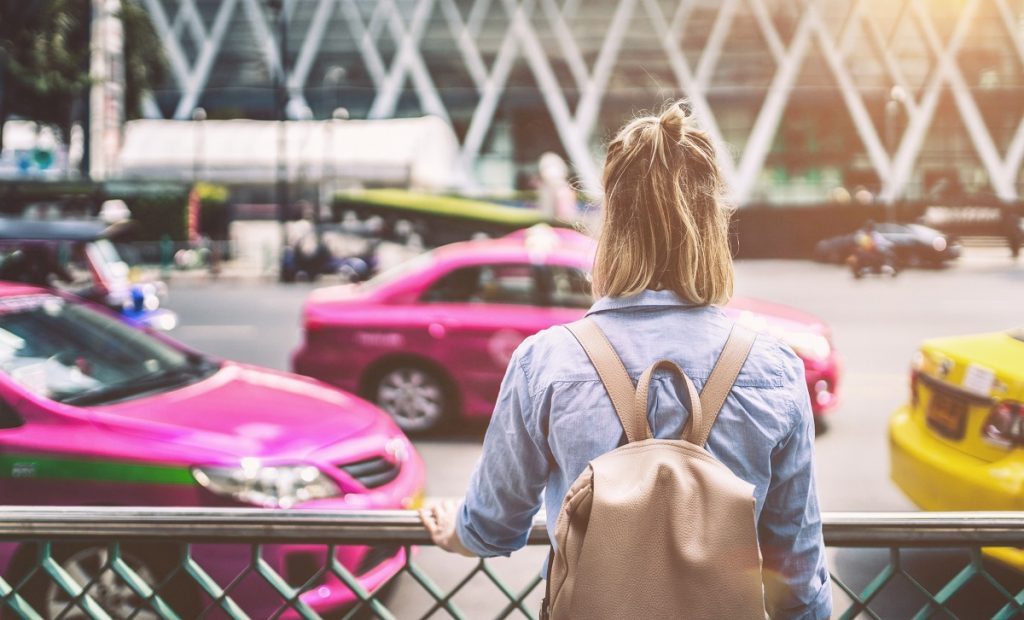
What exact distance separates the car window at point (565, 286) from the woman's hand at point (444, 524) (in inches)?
220

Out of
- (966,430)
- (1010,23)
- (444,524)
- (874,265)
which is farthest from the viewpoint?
(1010,23)

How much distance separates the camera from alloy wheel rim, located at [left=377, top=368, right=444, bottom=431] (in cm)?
764

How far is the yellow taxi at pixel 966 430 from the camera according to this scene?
390cm

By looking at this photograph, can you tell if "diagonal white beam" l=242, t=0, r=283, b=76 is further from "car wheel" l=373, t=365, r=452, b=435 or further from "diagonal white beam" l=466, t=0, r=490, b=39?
"car wheel" l=373, t=365, r=452, b=435

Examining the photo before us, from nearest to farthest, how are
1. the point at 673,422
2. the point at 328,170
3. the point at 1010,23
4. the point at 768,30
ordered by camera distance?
the point at 673,422
the point at 328,170
the point at 1010,23
the point at 768,30

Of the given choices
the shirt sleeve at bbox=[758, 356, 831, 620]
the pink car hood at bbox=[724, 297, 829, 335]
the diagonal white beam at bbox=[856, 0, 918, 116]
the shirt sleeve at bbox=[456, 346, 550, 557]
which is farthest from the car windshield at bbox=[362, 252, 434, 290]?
the diagonal white beam at bbox=[856, 0, 918, 116]

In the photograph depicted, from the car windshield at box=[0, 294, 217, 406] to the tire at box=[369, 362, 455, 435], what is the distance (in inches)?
101

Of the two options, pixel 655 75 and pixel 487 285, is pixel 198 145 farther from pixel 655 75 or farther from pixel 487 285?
pixel 487 285

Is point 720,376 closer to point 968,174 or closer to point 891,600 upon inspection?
point 891,600

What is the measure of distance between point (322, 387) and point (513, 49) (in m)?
46.8

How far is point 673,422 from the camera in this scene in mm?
1498

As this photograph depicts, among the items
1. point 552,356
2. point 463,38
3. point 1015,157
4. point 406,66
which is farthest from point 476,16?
point 552,356

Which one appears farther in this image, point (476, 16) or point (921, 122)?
point (476, 16)

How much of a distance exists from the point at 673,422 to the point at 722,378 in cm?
11
